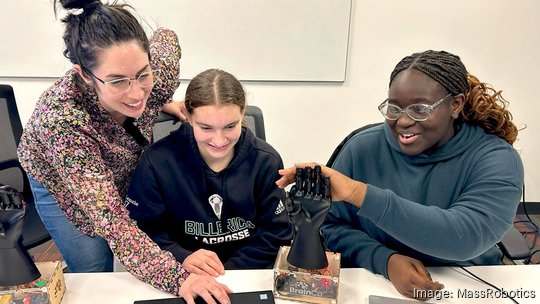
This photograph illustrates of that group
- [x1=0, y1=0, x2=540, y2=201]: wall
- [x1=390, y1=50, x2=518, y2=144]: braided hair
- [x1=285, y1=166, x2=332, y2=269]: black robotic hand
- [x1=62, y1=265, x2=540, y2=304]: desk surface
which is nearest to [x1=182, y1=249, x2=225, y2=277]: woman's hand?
[x1=62, y1=265, x2=540, y2=304]: desk surface

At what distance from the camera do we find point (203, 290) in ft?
3.10

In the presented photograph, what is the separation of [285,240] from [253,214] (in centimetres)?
13

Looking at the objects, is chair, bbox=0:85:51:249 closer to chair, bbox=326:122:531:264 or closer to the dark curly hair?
the dark curly hair

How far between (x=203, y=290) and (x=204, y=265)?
116mm


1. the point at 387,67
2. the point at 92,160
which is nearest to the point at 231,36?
the point at 387,67

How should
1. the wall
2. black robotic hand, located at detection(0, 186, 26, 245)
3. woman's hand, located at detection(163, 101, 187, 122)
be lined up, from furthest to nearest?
the wall
woman's hand, located at detection(163, 101, 187, 122)
black robotic hand, located at detection(0, 186, 26, 245)

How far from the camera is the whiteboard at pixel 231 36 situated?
234 centimetres

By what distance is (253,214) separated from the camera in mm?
1271

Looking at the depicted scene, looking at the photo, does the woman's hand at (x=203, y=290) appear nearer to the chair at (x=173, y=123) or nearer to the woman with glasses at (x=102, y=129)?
the woman with glasses at (x=102, y=129)

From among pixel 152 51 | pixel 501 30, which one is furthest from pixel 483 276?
pixel 501 30

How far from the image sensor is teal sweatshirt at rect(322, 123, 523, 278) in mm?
913

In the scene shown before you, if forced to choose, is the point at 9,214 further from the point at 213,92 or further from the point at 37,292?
the point at 213,92

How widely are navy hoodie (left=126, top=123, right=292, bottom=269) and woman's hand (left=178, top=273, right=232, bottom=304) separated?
0.74 feet

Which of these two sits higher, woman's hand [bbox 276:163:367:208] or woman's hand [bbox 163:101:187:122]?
woman's hand [bbox 163:101:187:122]
